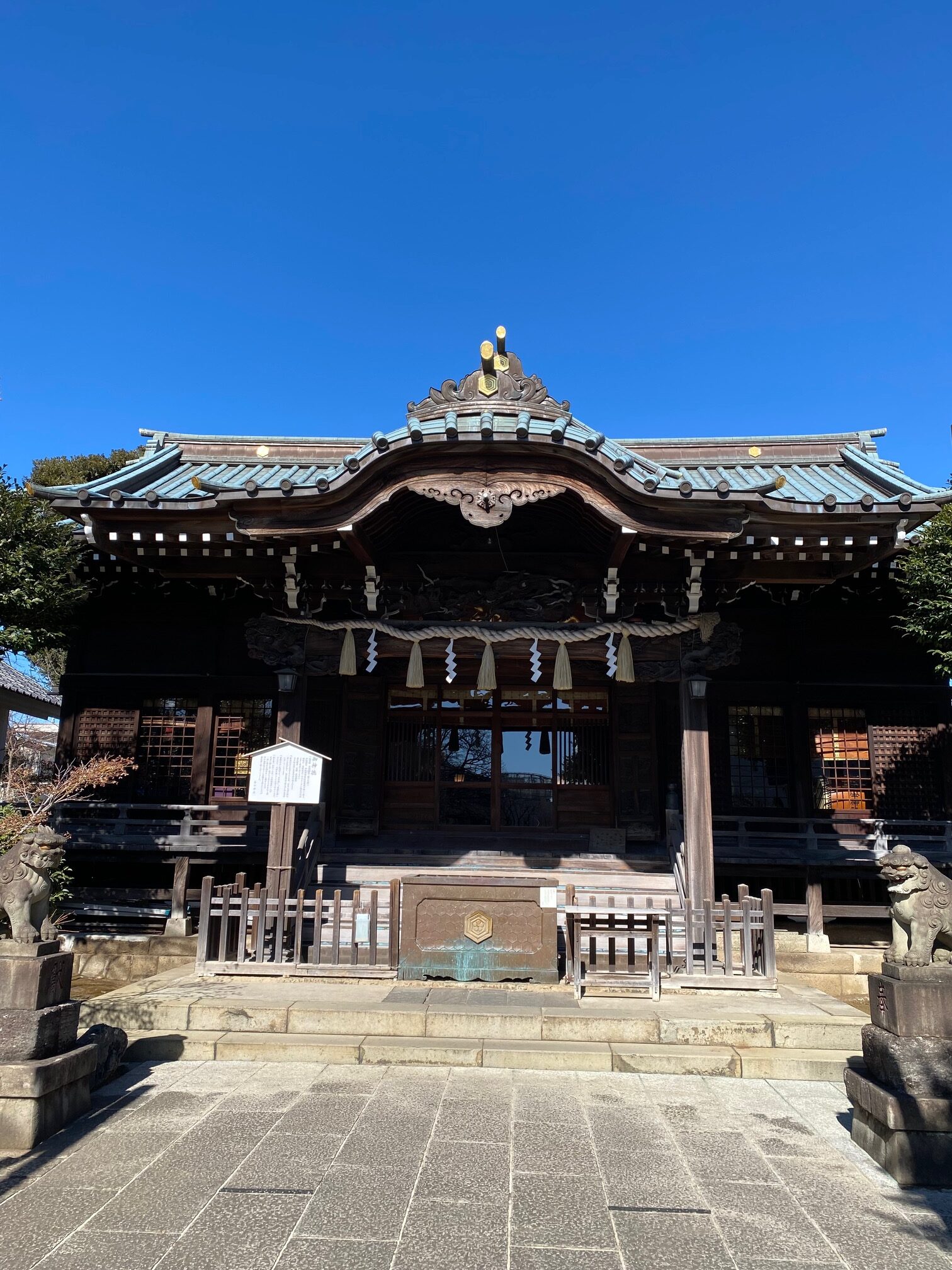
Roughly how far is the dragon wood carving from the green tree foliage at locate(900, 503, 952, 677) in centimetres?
436

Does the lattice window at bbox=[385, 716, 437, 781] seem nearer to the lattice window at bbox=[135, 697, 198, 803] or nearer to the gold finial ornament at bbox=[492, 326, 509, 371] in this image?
the lattice window at bbox=[135, 697, 198, 803]

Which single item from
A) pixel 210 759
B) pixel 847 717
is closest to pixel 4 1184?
pixel 210 759

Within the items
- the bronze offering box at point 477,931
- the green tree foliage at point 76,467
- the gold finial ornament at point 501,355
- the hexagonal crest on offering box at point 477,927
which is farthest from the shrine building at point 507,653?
the green tree foliage at point 76,467

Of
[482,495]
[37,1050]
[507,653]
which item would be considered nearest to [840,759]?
[507,653]

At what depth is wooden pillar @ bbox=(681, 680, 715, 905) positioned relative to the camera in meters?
9.74

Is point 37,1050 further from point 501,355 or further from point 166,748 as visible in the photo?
point 501,355

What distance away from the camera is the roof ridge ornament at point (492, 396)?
10.2 m

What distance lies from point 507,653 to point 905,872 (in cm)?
635

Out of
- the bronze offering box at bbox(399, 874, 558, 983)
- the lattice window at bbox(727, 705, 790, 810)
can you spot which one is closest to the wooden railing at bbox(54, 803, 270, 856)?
the bronze offering box at bbox(399, 874, 558, 983)

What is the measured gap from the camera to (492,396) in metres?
10.4

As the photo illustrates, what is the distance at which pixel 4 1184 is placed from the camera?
4.24 meters

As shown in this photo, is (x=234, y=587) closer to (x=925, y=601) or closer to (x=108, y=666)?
(x=108, y=666)

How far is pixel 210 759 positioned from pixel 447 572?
5.04 meters

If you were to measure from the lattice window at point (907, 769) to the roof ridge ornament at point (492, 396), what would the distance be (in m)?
7.19
